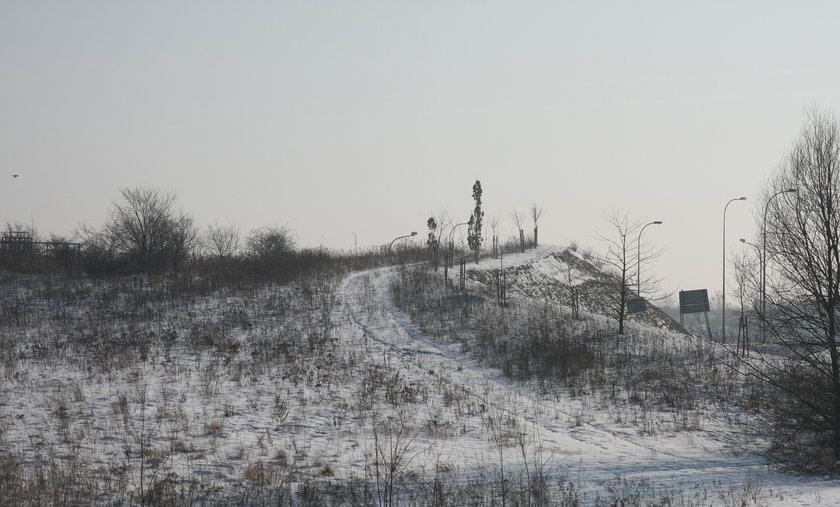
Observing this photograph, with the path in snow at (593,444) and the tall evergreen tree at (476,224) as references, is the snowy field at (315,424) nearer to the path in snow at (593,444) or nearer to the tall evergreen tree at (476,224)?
the path in snow at (593,444)

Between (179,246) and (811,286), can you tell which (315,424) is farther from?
(179,246)

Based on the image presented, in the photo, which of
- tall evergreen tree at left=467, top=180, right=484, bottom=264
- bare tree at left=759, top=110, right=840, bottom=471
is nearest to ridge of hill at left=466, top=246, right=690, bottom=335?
tall evergreen tree at left=467, top=180, right=484, bottom=264

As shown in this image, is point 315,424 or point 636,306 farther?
point 636,306

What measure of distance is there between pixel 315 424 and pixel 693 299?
30.1 metres

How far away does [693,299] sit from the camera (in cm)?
3919

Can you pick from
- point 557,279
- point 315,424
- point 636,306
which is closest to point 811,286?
point 315,424

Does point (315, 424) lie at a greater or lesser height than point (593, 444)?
greater

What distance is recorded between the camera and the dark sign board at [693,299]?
127 feet

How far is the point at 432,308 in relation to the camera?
3419cm

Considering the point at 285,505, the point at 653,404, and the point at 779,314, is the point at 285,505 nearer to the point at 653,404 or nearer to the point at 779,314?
the point at 779,314

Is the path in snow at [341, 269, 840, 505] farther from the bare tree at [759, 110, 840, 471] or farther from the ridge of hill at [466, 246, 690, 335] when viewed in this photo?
the ridge of hill at [466, 246, 690, 335]

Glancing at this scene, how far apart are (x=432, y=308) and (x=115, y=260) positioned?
18961 mm

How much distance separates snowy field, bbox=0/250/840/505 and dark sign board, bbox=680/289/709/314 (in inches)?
358

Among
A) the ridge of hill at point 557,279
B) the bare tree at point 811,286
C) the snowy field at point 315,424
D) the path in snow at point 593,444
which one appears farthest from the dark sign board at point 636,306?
the bare tree at point 811,286
